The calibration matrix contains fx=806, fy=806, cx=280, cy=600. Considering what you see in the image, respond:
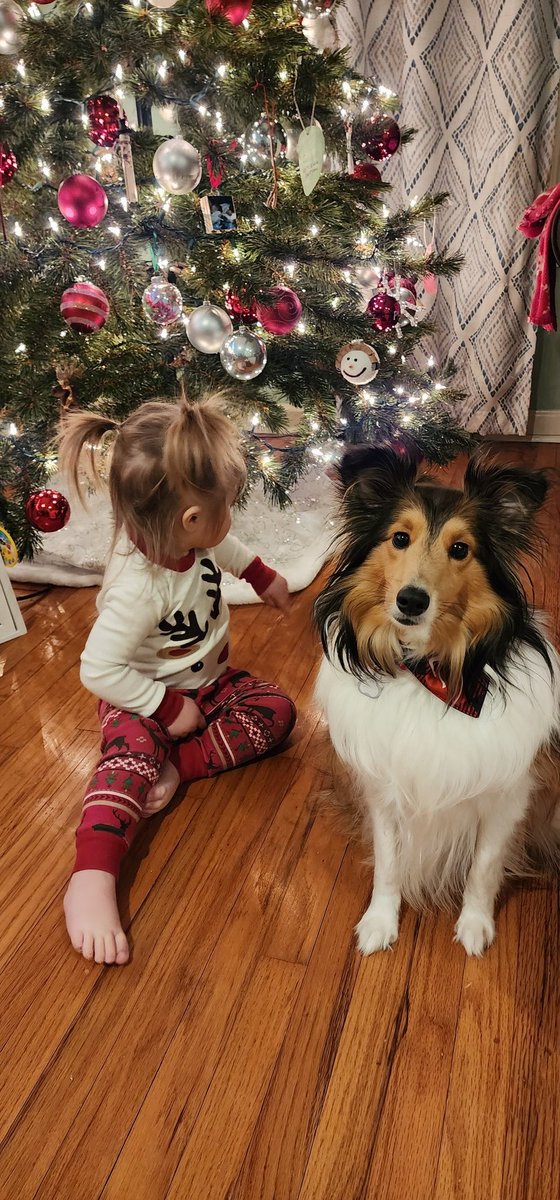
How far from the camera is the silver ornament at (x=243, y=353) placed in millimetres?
1881

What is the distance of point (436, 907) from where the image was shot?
1.38 meters

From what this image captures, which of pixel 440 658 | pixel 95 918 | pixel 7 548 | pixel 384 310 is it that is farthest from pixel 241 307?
pixel 95 918

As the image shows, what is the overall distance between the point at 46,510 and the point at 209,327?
1.97 ft

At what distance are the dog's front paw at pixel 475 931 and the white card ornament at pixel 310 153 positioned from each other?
1561 millimetres

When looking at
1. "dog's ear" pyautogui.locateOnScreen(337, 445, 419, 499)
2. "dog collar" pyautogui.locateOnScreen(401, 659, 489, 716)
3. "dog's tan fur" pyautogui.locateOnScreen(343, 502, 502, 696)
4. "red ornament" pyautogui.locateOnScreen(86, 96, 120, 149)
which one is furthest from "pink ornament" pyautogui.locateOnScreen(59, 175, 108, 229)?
"dog collar" pyautogui.locateOnScreen(401, 659, 489, 716)

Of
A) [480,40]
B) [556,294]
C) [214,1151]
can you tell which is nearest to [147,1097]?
[214,1151]

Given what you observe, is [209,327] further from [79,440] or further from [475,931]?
[475,931]

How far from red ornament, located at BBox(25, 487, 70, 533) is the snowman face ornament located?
86 centimetres

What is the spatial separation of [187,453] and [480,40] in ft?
8.70

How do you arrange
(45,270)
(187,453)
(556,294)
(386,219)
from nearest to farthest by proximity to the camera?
(187,453)
(45,270)
(386,219)
(556,294)

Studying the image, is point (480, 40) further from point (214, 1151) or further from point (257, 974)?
point (214, 1151)

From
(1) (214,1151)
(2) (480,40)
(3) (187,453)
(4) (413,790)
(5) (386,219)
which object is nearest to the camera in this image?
(1) (214,1151)

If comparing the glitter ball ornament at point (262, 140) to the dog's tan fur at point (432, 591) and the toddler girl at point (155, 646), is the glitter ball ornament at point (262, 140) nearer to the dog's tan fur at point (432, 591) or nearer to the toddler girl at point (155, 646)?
the toddler girl at point (155, 646)

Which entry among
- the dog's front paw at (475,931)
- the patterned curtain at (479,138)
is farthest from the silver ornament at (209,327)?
the patterned curtain at (479,138)
